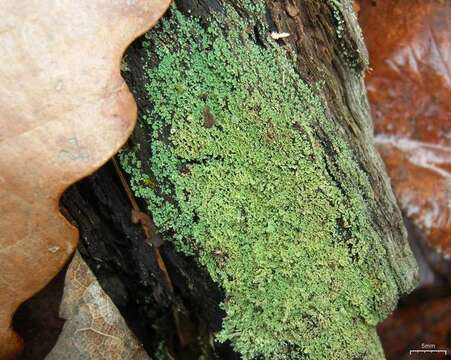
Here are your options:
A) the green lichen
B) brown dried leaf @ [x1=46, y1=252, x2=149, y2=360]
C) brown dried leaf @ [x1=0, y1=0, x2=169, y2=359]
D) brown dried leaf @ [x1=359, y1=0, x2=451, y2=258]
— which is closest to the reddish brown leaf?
brown dried leaf @ [x1=359, y1=0, x2=451, y2=258]

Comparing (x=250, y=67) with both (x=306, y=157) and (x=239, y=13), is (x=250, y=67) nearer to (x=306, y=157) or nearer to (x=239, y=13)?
(x=239, y=13)

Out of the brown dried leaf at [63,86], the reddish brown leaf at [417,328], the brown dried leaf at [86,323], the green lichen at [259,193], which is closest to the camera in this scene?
the brown dried leaf at [63,86]

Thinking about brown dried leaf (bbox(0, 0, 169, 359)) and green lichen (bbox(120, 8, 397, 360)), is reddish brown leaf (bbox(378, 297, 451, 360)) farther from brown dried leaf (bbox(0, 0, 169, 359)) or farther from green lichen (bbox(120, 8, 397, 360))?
brown dried leaf (bbox(0, 0, 169, 359))

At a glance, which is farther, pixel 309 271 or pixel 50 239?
pixel 309 271

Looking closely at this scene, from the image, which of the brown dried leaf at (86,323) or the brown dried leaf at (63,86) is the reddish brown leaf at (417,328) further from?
the brown dried leaf at (63,86)

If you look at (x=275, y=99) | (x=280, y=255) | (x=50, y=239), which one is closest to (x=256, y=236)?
(x=280, y=255)

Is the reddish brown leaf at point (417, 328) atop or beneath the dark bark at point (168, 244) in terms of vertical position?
beneath

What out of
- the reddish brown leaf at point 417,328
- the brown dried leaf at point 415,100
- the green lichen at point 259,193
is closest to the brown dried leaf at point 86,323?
the green lichen at point 259,193

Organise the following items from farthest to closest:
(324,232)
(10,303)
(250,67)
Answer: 1. (324,232)
2. (250,67)
3. (10,303)
